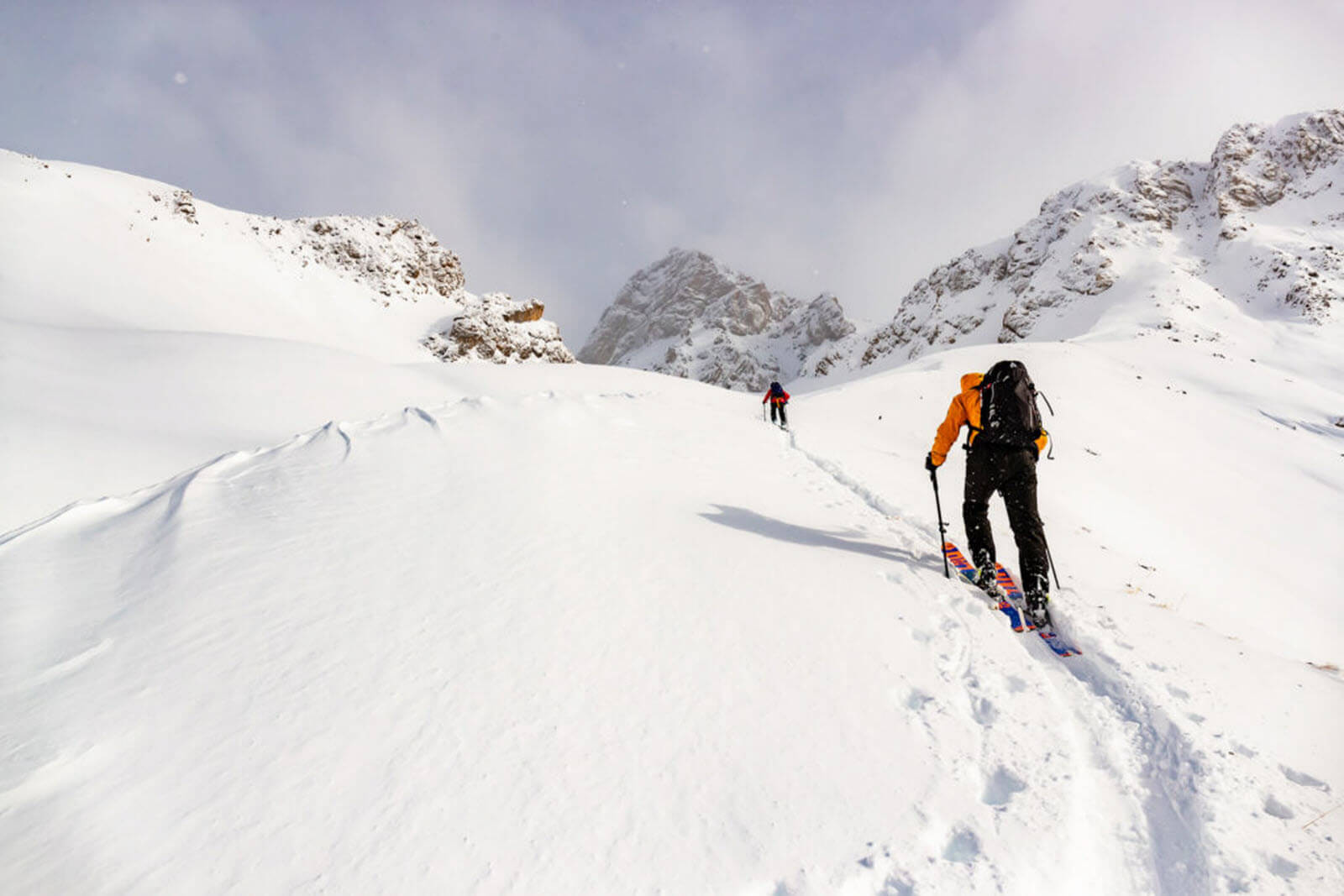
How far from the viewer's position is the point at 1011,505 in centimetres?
488

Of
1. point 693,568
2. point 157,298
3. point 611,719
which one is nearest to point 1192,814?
point 611,719

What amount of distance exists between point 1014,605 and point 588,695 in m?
3.72

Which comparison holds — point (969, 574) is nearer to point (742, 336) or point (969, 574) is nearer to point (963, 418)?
point (963, 418)

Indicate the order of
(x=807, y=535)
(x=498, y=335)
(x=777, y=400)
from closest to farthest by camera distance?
(x=807, y=535) < (x=777, y=400) < (x=498, y=335)

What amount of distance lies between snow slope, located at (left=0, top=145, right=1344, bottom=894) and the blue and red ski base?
0.46 feet

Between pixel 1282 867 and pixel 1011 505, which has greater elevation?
pixel 1011 505

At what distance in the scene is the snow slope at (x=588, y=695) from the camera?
1905 millimetres

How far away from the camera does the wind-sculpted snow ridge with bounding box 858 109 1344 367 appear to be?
48.9 m

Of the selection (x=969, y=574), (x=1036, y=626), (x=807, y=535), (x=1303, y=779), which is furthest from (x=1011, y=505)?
(x=1303, y=779)

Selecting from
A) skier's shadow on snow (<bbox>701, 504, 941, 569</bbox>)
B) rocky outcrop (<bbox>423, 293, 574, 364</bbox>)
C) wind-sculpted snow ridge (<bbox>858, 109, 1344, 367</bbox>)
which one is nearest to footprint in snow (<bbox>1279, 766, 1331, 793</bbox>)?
skier's shadow on snow (<bbox>701, 504, 941, 569</bbox>)

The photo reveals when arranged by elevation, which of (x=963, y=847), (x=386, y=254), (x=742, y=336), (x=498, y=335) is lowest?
(x=963, y=847)

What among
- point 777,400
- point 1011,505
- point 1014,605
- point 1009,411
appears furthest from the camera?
point 777,400

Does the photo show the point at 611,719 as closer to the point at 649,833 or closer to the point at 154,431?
the point at 649,833

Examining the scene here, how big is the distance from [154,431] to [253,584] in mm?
7310
